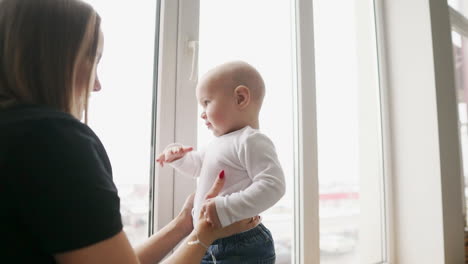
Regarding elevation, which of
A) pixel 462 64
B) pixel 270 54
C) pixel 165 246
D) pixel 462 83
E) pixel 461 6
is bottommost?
pixel 165 246

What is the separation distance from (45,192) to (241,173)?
526mm

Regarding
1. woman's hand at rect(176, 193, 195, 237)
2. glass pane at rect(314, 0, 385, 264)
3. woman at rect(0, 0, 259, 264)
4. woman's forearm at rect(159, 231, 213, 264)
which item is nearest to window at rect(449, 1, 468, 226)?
glass pane at rect(314, 0, 385, 264)

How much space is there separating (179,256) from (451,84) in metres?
2.03

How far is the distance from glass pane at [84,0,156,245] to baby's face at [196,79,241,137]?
0.79 feet

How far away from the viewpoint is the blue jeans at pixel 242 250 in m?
0.84

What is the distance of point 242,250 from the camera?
2.76ft

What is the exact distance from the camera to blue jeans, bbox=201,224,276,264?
0.84 m

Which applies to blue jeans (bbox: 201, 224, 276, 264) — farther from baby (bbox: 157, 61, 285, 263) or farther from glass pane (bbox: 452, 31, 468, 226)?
glass pane (bbox: 452, 31, 468, 226)

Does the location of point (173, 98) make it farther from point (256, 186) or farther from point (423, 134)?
point (423, 134)

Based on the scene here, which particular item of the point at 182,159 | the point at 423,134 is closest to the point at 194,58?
the point at 182,159

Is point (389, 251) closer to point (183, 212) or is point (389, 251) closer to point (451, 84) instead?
point (451, 84)

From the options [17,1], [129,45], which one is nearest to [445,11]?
[129,45]

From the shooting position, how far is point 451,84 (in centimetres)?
202

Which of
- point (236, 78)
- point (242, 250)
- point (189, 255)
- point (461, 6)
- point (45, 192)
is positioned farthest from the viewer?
point (461, 6)
